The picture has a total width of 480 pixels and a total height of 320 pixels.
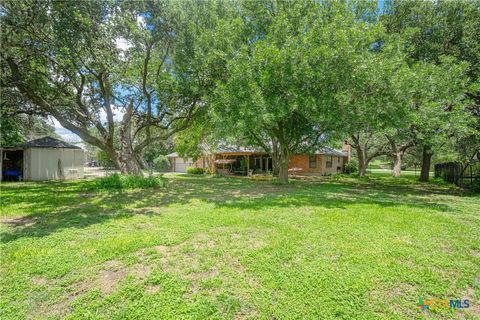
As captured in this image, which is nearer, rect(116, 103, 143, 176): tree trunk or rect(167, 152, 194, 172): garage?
rect(116, 103, 143, 176): tree trunk

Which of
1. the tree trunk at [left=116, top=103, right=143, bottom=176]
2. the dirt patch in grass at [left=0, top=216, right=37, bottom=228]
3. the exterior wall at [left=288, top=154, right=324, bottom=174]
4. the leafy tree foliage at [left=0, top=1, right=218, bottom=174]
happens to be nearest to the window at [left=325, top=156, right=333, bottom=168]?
the exterior wall at [left=288, top=154, right=324, bottom=174]

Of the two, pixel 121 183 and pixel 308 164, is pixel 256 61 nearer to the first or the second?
pixel 121 183

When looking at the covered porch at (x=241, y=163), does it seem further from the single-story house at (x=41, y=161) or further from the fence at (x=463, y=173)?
the fence at (x=463, y=173)

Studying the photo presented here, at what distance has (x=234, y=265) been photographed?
11.9 feet

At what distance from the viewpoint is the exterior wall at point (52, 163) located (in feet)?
52.0

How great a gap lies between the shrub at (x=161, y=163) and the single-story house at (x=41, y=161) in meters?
14.2

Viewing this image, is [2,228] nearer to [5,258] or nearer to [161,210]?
[5,258]

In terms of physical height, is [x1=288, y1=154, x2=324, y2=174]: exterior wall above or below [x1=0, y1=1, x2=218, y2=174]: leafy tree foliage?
below

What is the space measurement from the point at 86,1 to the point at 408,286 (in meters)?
11.1

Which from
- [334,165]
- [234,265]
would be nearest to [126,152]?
[234,265]

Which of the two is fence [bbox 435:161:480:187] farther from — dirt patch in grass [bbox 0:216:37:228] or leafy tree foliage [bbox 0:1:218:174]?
dirt patch in grass [bbox 0:216:37:228]

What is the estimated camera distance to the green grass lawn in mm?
2709

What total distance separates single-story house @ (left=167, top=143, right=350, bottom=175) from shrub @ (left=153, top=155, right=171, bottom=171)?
628 centimetres

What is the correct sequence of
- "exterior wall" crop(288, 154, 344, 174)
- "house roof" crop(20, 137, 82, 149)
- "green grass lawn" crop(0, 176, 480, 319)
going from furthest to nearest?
"exterior wall" crop(288, 154, 344, 174), "house roof" crop(20, 137, 82, 149), "green grass lawn" crop(0, 176, 480, 319)
